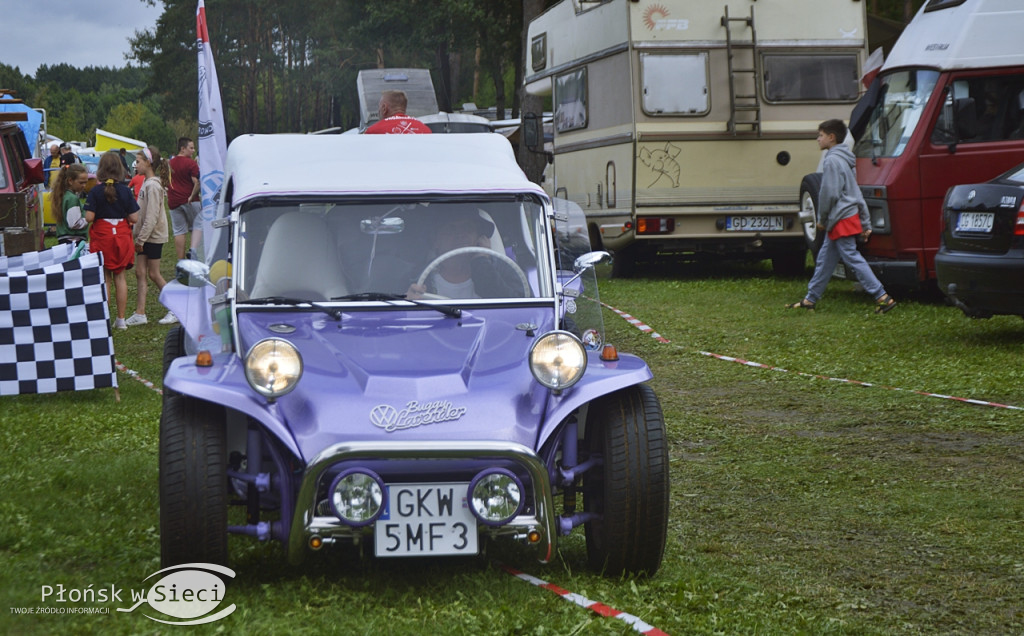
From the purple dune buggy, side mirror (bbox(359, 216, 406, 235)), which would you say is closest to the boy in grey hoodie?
the purple dune buggy

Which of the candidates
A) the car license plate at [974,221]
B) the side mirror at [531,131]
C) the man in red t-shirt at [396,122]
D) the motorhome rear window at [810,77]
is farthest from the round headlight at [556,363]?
the side mirror at [531,131]

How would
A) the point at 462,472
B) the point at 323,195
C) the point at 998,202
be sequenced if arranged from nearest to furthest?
1. the point at 462,472
2. the point at 323,195
3. the point at 998,202

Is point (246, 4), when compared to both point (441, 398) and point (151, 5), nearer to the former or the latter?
point (151, 5)

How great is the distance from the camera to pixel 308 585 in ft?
16.3

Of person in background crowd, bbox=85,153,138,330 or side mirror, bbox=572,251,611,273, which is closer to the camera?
side mirror, bbox=572,251,611,273

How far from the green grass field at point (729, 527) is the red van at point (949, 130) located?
304 cm

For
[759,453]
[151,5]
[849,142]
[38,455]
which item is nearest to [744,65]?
[849,142]

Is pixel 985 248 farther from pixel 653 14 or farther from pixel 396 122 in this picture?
pixel 653 14

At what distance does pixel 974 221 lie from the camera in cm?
1106

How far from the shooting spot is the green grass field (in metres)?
4.66

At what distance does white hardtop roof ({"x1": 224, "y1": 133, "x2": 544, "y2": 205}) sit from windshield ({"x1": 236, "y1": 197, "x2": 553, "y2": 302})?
70 millimetres

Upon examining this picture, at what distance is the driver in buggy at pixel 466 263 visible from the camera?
5750 mm

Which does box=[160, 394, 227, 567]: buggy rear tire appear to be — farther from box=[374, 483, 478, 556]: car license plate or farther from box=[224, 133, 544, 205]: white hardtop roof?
box=[224, 133, 544, 205]: white hardtop roof

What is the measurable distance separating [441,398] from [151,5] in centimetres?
8959
